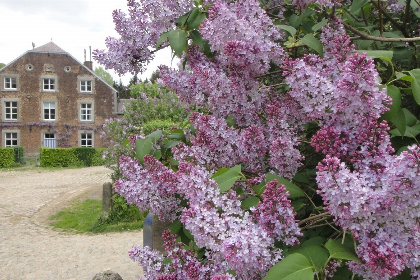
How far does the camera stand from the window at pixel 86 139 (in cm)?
3622

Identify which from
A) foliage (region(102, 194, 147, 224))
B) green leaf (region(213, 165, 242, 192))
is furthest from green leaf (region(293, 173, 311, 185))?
foliage (region(102, 194, 147, 224))

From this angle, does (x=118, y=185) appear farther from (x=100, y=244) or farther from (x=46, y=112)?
(x=46, y=112)

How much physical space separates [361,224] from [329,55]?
73 cm

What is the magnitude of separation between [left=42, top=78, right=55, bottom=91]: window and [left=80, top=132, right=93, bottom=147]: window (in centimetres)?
488

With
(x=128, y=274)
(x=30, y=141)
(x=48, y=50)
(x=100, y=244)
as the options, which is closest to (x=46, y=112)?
(x=30, y=141)

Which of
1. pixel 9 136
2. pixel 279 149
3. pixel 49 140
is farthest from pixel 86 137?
pixel 279 149

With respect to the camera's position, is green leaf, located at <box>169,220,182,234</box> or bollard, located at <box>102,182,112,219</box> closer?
green leaf, located at <box>169,220,182,234</box>

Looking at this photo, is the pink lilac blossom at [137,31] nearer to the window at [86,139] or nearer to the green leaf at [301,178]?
the green leaf at [301,178]

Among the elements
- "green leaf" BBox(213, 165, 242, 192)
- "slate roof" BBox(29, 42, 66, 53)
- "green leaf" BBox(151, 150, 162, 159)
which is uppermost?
"slate roof" BBox(29, 42, 66, 53)

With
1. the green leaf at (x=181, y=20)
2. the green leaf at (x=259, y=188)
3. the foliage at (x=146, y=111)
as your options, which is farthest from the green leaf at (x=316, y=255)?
the foliage at (x=146, y=111)

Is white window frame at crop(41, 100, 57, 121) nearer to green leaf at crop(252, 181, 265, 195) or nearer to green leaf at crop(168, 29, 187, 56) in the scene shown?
green leaf at crop(168, 29, 187, 56)

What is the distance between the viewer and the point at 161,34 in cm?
191

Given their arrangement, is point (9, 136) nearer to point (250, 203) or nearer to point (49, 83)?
point (49, 83)

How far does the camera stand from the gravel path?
22.6 ft
